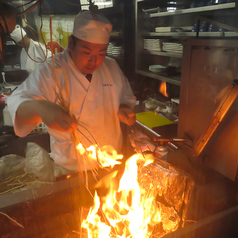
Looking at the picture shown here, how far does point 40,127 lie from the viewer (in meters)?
2.28

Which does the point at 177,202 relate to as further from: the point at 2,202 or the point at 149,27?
the point at 149,27

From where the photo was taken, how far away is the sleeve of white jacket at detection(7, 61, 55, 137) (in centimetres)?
114

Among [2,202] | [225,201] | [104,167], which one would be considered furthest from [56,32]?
[225,201]

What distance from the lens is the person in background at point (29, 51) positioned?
2.02m

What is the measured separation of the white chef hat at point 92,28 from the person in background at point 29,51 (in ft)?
1.25

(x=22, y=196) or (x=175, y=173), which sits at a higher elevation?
(x=175, y=173)

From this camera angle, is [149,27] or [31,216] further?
[149,27]

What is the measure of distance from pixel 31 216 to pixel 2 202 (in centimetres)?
15

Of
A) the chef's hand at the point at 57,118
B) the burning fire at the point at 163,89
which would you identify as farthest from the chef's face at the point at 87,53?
the burning fire at the point at 163,89

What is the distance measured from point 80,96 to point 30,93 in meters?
0.34

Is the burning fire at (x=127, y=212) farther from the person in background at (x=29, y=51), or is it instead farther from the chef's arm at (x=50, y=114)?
the person in background at (x=29, y=51)

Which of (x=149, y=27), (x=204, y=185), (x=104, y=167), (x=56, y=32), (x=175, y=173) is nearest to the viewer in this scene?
(x=175, y=173)

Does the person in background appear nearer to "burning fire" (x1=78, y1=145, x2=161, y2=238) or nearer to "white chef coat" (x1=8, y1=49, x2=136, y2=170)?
"white chef coat" (x1=8, y1=49, x2=136, y2=170)

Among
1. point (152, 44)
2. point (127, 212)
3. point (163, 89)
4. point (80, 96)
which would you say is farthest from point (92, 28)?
point (163, 89)
